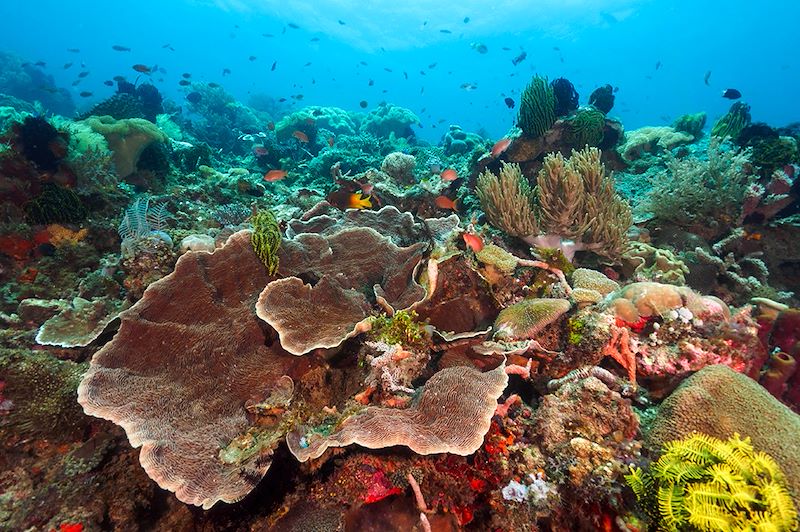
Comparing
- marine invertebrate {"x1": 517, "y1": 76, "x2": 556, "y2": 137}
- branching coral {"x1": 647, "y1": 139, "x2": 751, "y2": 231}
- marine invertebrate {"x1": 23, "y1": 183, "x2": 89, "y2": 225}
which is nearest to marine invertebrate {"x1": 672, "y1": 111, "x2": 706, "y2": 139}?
marine invertebrate {"x1": 517, "y1": 76, "x2": 556, "y2": 137}

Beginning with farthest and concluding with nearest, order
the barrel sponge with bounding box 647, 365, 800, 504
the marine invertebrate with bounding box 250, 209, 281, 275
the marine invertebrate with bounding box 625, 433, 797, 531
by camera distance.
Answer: the marine invertebrate with bounding box 250, 209, 281, 275
the barrel sponge with bounding box 647, 365, 800, 504
the marine invertebrate with bounding box 625, 433, 797, 531

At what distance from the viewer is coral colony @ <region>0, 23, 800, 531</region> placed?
213 cm

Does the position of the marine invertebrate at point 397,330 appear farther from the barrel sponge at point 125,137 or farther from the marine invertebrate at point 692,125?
the marine invertebrate at point 692,125

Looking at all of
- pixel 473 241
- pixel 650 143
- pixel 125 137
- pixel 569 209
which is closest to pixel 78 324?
pixel 473 241

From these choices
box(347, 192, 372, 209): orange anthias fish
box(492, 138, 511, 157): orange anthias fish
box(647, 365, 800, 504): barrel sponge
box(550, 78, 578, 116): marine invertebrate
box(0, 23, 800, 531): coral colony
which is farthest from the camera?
box(550, 78, 578, 116): marine invertebrate

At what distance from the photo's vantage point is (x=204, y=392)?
2758mm

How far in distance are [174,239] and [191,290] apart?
201cm

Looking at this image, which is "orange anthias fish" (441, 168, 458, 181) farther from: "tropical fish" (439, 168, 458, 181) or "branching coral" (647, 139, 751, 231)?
"branching coral" (647, 139, 751, 231)

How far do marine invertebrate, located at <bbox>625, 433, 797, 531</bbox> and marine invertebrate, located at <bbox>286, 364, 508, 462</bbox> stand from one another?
0.90 m

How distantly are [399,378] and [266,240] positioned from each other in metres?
1.85

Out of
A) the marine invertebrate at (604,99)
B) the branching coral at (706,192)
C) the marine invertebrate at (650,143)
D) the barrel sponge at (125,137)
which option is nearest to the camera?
the branching coral at (706,192)

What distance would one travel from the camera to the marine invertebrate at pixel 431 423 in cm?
207

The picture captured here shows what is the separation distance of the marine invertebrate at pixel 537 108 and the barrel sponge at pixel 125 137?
888 centimetres

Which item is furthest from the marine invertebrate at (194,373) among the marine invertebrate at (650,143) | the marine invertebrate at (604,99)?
the marine invertebrate at (604,99)
